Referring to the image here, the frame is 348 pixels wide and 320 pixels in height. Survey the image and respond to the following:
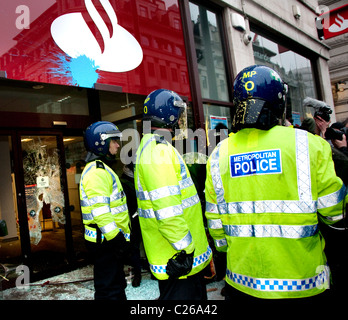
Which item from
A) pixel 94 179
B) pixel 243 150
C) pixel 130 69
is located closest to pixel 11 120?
pixel 130 69

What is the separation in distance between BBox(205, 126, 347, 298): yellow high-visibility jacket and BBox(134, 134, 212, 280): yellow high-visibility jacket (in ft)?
1.57

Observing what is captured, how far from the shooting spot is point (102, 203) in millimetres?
2873

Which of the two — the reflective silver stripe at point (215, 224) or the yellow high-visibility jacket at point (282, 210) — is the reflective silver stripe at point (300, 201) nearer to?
the yellow high-visibility jacket at point (282, 210)

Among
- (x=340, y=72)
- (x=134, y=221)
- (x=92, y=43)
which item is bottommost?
(x=134, y=221)

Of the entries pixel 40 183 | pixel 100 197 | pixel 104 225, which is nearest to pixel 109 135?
pixel 100 197

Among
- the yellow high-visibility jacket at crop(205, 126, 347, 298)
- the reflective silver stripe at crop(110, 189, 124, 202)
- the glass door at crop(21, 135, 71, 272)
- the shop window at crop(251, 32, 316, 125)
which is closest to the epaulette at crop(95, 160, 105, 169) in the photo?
the reflective silver stripe at crop(110, 189, 124, 202)

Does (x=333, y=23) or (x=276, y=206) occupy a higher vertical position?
(x=333, y=23)

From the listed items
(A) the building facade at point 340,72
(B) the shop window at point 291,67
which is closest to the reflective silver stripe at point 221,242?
(B) the shop window at point 291,67

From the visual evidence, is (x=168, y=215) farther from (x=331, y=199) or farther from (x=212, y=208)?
(x=331, y=199)

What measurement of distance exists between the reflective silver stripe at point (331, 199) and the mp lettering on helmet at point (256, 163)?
289 millimetres

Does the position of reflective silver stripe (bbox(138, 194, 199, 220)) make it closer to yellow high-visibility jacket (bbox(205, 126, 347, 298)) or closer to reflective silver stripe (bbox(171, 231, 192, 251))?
reflective silver stripe (bbox(171, 231, 192, 251))

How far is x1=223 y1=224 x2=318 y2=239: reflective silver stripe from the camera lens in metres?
1.56

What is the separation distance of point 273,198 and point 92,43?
3.75 metres
